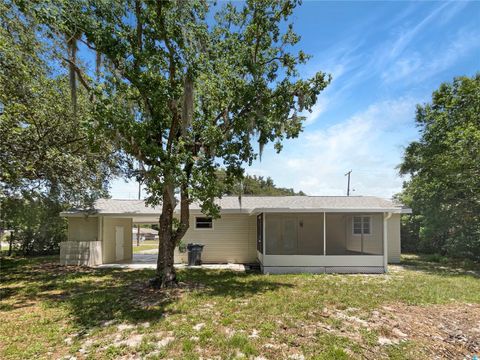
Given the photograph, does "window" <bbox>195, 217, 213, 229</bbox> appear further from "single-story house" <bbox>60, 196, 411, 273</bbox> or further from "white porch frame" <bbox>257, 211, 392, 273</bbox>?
"white porch frame" <bbox>257, 211, 392, 273</bbox>

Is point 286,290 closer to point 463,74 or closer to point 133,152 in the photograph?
point 133,152

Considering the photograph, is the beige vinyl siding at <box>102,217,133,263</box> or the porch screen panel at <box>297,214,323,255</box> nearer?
the beige vinyl siding at <box>102,217,133,263</box>

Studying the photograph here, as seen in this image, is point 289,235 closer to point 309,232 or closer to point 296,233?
point 296,233

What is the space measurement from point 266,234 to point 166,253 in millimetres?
6113

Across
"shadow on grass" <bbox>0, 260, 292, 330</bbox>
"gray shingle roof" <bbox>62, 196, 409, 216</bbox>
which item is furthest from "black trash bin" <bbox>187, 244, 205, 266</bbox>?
"gray shingle roof" <bbox>62, 196, 409, 216</bbox>

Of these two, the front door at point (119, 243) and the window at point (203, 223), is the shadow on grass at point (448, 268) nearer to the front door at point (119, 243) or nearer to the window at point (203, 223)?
the window at point (203, 223)

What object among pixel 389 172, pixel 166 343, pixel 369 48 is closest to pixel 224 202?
pixel 369 48

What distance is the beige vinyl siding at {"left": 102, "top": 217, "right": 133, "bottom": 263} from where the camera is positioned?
14414 mm

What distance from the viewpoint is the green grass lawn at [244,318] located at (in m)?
4.72

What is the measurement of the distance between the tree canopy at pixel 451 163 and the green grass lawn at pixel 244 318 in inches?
183

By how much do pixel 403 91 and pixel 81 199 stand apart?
14945mm

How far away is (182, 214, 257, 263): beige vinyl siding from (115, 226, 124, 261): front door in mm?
3930

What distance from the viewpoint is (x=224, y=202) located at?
50.1 ft

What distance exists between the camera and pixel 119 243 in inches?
619
